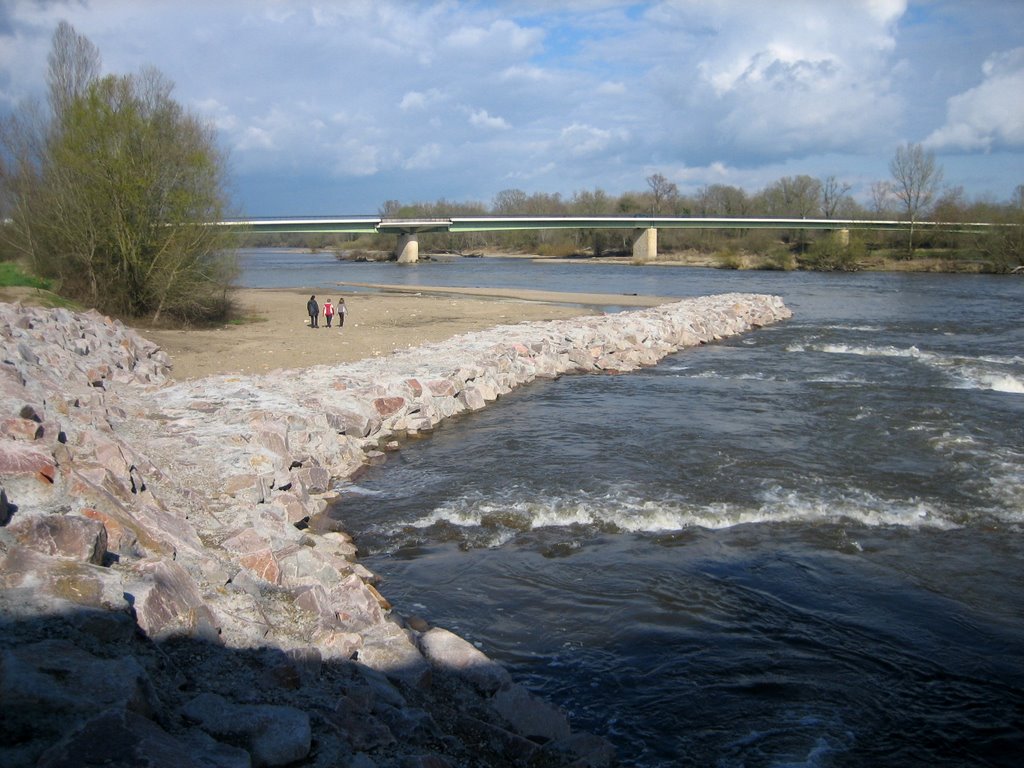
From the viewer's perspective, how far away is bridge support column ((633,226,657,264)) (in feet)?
300

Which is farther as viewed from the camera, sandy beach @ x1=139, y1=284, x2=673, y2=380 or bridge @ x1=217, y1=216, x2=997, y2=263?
bridge @ x1=217, y1=216, x2=997, y2=263

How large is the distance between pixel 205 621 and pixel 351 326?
2169 centimetres

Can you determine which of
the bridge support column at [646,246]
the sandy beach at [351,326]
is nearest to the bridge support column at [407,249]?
the bridge support column at [646,246]

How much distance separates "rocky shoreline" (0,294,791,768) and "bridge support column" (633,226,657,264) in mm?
83625

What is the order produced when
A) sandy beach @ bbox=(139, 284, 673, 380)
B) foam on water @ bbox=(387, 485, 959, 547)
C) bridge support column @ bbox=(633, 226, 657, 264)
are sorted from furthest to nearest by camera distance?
bridge support column @ bbox=(633, 226, 657, 264)
sandy beach @ bbox=(139, 284, 673, 380)
foam on water @ bbox=(387, 485, 959, 547)

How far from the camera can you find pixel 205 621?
5.18m

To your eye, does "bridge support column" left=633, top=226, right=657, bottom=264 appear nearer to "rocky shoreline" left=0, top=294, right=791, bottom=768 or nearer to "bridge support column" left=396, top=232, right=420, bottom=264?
"bridge support column" left=396, top=232, right=420, bottom=264

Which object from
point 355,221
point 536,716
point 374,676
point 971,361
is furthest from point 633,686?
point 355,221

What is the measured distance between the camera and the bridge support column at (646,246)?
300 ft

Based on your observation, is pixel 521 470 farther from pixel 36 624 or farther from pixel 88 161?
pixel 88 161

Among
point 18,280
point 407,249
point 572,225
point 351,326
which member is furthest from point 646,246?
point 18,280

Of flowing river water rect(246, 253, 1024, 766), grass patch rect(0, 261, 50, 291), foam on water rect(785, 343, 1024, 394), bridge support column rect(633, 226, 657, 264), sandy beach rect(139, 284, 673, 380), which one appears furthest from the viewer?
bridge support column rect(633, 226, 657, 264)

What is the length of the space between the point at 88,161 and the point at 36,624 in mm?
22966

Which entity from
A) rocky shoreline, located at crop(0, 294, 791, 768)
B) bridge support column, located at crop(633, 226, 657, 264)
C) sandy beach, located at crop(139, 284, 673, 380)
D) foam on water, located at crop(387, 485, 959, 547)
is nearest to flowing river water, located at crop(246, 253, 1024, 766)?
foam on water, located at crop(387, 485, 959, 547)
